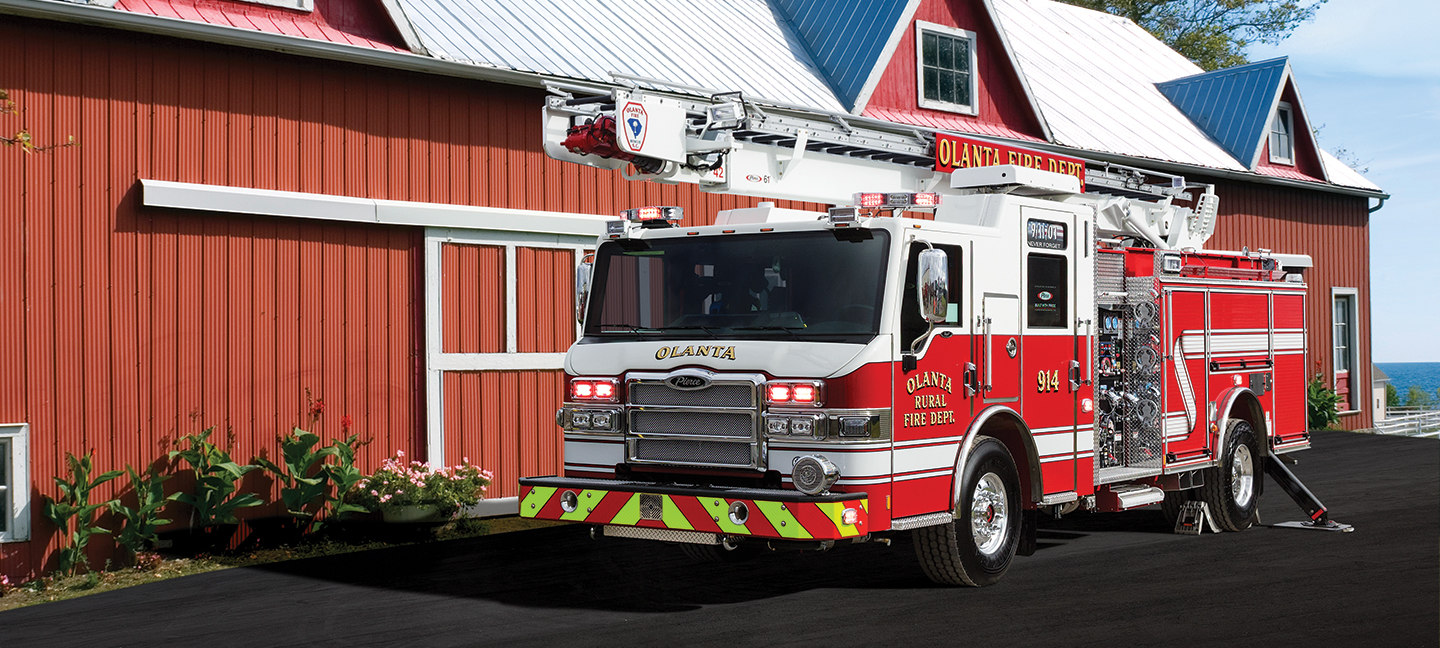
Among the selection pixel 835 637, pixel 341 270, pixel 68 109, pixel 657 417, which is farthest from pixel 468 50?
pixel 835 637

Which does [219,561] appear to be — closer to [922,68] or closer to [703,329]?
[703,329]

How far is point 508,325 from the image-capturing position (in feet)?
43.1

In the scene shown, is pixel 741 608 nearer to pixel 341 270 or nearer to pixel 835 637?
pixel 835 637

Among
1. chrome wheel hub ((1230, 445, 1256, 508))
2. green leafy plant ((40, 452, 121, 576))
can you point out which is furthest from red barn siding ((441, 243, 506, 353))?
chrome wheel hub ((1230, 445, 1256, 508))

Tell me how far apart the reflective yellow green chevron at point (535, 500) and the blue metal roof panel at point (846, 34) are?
9.58 metres

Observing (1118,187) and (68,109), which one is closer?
(68,109)

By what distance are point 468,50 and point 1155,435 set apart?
7.19 metres

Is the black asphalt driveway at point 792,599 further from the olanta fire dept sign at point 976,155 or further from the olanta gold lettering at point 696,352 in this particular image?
the olanta fire dept sign at point 976,155

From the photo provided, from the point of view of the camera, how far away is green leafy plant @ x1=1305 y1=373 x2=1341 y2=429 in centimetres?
2511

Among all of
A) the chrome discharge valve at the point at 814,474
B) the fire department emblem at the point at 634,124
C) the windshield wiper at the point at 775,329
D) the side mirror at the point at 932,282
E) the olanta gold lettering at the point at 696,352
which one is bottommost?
the chrome discharge valve at the point at 814,474

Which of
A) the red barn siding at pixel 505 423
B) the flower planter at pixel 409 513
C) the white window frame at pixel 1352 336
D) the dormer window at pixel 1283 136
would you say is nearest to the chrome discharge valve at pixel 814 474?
the flower planter at pixel 409 513

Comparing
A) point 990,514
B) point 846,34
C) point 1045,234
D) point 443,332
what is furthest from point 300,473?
point 846,34

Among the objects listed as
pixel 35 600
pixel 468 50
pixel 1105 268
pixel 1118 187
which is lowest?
pixel 35 600

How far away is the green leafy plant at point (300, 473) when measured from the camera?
36.5 ft
